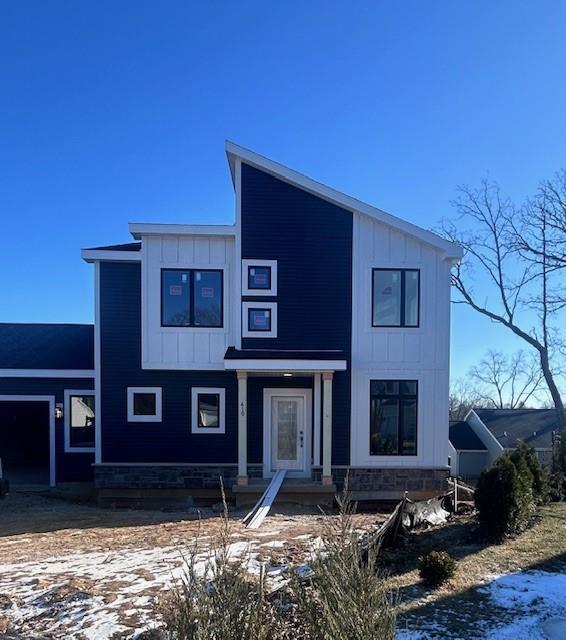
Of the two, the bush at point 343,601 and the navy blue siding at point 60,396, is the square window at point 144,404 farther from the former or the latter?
the bush at point 343,601

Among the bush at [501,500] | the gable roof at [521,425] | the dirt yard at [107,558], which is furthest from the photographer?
the gable roof at [521,425]

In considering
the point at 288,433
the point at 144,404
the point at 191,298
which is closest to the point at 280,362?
the point at 288,433

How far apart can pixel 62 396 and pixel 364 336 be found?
25.3ft

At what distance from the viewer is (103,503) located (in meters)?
10.1

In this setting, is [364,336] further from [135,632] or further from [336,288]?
[135,632]

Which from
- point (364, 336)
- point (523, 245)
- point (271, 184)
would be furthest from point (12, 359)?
point (523, 245)

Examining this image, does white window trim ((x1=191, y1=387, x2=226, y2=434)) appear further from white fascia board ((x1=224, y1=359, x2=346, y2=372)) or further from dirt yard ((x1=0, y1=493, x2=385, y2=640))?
dirt yard ((x1=0, y1=493, x2=385, y2=640))

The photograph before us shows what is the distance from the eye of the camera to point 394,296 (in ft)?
33.8

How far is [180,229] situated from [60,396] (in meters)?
5.36

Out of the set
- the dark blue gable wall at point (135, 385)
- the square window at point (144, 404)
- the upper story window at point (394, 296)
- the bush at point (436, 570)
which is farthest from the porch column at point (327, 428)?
the bush at point (436, 570)

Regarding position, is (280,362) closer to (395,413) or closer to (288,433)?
(288,433)

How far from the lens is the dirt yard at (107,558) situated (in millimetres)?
3922

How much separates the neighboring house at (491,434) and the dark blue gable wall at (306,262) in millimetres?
18387

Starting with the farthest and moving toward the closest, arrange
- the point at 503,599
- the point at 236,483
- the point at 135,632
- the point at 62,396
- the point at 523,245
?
the point at 523,245
the point at 62,396
the point at 236,483
the point at 503,599
the point at 135,632
